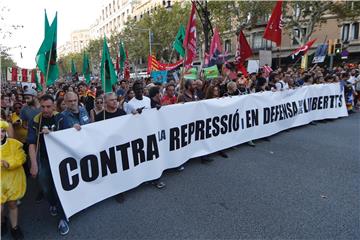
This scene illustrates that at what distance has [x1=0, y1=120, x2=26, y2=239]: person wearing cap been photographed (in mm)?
2867

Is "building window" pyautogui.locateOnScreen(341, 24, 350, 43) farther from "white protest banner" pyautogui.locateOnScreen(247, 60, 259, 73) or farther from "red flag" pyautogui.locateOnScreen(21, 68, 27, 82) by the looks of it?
"red flag" pyautogui.locateOnScreen(21, 68, 27, 82)

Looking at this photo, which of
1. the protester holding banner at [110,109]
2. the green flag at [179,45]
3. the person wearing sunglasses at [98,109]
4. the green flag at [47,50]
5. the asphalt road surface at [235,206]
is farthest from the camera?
the green flag at [179,45]

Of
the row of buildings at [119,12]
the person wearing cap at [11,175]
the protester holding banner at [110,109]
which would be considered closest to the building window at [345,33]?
the row of buildings at [119,12]

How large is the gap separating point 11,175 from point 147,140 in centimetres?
183

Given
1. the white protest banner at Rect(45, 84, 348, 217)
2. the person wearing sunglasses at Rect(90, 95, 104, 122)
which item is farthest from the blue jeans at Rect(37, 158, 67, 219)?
the person wearing sunglasses at Rect(90, 95, 104, 122)

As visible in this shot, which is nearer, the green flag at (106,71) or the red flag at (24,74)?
the green flag at (106,71)

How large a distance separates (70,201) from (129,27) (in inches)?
1747

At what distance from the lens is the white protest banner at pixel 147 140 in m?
3.35

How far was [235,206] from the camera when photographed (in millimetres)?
3619

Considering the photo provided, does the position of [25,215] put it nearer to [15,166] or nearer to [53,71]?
[15,166]

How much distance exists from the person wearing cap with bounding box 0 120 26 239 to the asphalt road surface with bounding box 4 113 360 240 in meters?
0.28

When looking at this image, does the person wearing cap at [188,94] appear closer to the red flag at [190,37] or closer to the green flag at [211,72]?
the red flag at [190,37]

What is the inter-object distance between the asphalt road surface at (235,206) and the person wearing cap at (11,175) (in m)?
0.28

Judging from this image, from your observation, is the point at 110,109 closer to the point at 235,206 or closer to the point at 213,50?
the point at 235,206
